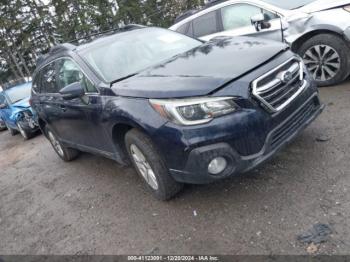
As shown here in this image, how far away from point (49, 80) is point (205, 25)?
3142mm

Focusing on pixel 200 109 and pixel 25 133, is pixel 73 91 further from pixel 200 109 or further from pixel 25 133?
pixel 25 133

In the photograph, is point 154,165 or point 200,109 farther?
point 154,165

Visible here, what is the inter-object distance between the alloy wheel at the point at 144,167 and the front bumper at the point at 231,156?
40cm

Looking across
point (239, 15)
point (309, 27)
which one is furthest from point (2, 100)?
point (309, 27)

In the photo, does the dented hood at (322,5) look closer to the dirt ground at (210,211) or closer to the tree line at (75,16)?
the dirt ground at (210,211)

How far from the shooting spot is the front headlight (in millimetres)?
3053

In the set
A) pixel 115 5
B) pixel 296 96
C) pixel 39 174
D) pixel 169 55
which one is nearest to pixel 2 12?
pixel 115 5

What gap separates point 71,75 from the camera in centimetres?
457

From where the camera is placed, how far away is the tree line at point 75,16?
2436 cm

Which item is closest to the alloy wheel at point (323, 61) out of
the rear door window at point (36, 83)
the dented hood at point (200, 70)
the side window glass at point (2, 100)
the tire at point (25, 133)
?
the dented hood at point (200, 70)

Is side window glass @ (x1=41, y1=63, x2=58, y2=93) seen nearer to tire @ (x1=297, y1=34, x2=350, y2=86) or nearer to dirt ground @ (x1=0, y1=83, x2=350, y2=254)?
dirt ground @ (x1=0, y1=83, x2=350, y2=254)

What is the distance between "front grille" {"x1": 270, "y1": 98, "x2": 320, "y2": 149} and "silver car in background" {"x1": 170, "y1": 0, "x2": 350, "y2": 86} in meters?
2.07

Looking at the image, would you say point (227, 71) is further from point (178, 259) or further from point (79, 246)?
point (79, 246)

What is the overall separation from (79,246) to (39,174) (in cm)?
306
